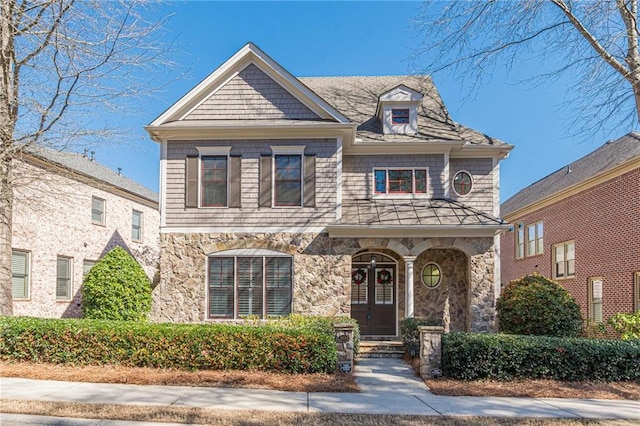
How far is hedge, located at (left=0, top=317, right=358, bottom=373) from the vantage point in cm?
905

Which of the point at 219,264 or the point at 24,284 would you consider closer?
the point at 219,264

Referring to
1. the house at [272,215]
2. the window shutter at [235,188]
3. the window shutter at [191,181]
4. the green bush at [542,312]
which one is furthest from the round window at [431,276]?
the window shutter at [191,181]

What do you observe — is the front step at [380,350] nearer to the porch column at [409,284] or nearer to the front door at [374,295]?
the porch column at [409,284]

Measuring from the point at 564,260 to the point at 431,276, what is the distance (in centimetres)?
938

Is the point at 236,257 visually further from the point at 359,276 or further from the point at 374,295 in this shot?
the point at 374,295

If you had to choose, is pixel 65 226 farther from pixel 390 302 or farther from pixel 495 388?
pixel 495 388

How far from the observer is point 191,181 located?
43.4 ft

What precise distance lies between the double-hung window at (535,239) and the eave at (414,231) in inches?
438

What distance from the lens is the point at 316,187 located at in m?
13.2

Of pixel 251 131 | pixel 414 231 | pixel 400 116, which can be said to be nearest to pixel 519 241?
pixel 400 116

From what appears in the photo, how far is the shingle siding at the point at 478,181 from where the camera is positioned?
567 inches

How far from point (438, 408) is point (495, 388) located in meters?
1.87

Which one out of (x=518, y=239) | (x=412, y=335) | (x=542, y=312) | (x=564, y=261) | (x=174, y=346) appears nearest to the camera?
(x=174, y=346)

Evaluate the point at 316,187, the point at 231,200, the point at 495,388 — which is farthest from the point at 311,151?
the point at 495,388
